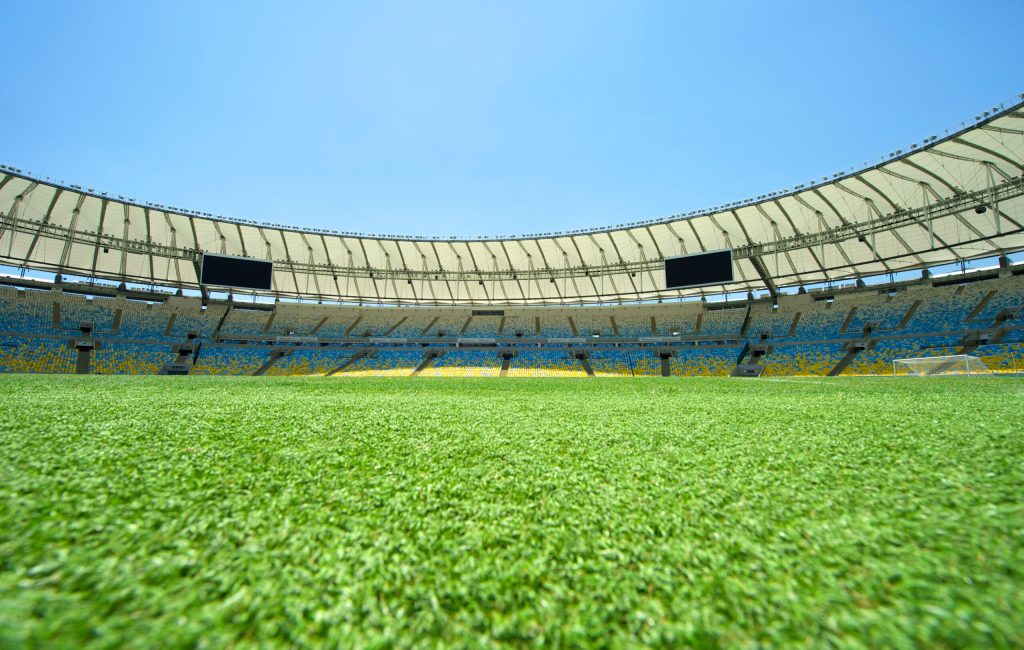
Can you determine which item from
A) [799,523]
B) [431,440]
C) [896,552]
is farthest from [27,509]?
[896,552]

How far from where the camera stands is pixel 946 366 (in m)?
21.3

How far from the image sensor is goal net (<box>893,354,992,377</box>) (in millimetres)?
20438

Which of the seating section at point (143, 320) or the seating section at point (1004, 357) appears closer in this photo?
the seating section at point (1004, 357)

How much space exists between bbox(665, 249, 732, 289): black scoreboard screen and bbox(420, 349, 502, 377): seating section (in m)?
15.0

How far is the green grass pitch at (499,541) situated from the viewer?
1.36m

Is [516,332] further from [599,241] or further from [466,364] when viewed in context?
[599,241]

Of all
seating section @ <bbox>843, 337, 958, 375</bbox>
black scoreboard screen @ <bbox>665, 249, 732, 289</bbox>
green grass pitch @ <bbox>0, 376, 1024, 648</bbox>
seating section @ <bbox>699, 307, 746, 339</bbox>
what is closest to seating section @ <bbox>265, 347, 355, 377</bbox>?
black scoreboard screen @ <bbox>665, 249, 732, 289</bbox>

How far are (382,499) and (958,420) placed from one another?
6.39 meters

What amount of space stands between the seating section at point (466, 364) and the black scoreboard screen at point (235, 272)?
13360mm

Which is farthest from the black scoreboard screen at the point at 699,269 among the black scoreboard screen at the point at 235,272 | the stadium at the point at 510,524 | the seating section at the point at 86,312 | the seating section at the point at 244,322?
the seating section at the point at 86,312

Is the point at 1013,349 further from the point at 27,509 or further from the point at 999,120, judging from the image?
the point at 27,509

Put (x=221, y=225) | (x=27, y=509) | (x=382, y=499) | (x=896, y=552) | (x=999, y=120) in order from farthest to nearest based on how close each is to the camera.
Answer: (x=221, y=225) < (x=999, y=120) < (x=382, y=499) < (x=27, y=509) < (x=896, y=552)

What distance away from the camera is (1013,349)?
21328 mm

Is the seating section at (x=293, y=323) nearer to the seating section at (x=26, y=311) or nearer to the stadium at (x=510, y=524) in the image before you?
the seating section at (x=26, y=311)
